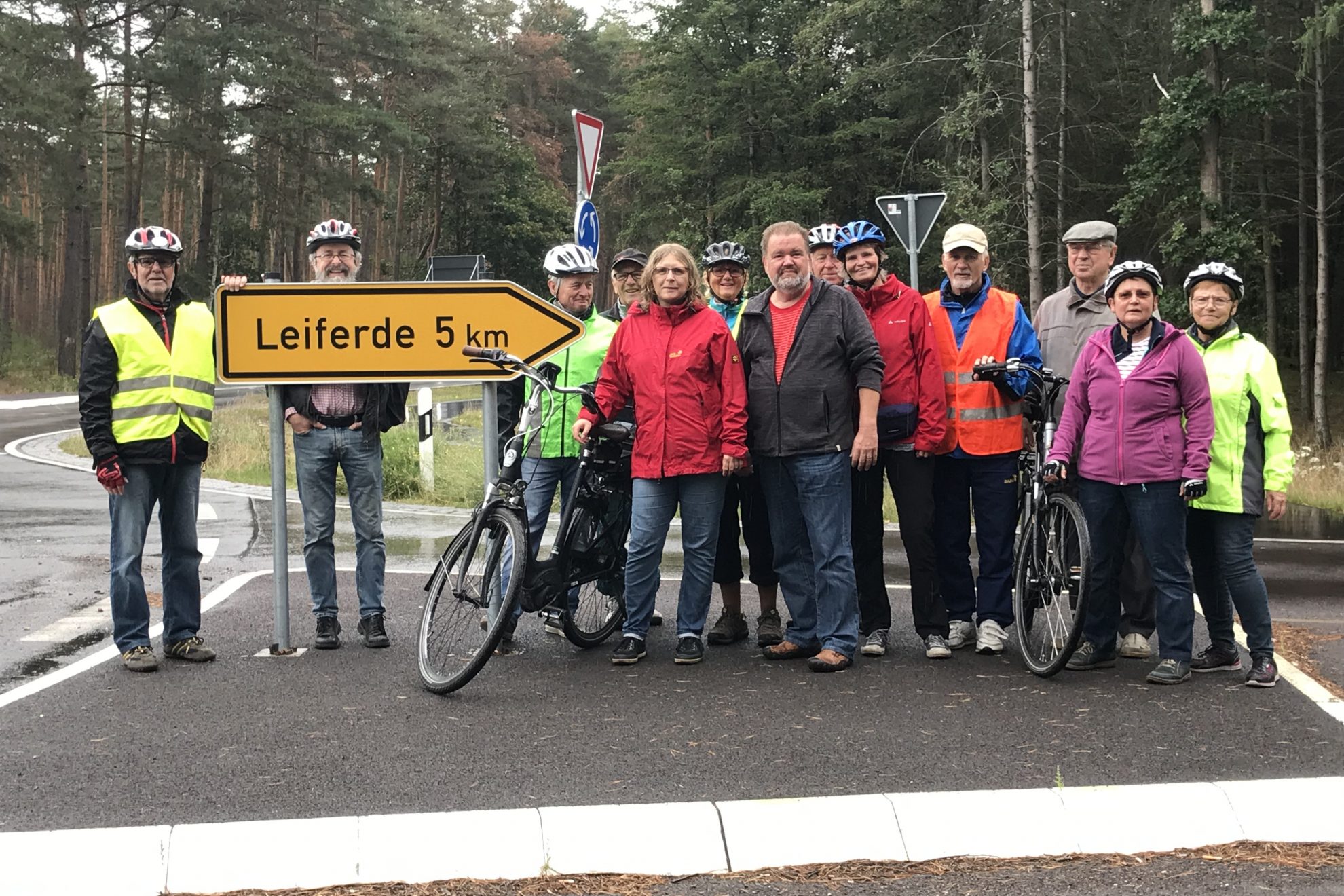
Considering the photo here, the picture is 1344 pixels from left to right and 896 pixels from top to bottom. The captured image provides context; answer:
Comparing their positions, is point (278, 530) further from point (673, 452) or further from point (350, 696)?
point (673, 452)

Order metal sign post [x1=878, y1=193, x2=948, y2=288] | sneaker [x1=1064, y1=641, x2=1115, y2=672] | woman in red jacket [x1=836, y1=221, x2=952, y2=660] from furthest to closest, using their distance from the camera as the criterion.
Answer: metal sign post [x1=878, y1=193, x2=948, y2=288] → woman in red jacket [x1=836, y1=221, x2=952, y2=660] → sneaker [x1=1064, y1=641, x2=1115, y2=672]

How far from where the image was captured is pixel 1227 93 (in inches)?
1070

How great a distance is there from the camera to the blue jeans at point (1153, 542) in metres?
6.28

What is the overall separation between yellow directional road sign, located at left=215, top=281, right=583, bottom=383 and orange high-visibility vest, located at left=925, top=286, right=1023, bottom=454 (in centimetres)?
186

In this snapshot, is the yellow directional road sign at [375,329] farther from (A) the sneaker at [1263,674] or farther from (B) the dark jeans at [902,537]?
(A) the sneaker at [1263,674]

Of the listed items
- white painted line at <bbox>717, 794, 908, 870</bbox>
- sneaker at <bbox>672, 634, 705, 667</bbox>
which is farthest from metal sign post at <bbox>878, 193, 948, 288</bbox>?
white painted line at <bbox>717, 794, 908, 870</bbox>

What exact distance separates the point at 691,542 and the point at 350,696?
1.74m

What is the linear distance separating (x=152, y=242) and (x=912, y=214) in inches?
336

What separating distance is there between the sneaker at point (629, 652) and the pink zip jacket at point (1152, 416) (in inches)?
85.8

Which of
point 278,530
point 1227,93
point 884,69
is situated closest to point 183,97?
point 884,69

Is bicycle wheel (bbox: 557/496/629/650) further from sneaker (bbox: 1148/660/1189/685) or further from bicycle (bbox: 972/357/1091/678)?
sneaker (bbox: 1148/660/1189/685)

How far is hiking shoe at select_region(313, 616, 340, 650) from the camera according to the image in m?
7.20

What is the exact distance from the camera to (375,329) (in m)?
6.97

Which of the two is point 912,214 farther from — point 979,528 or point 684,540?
point 684,540
